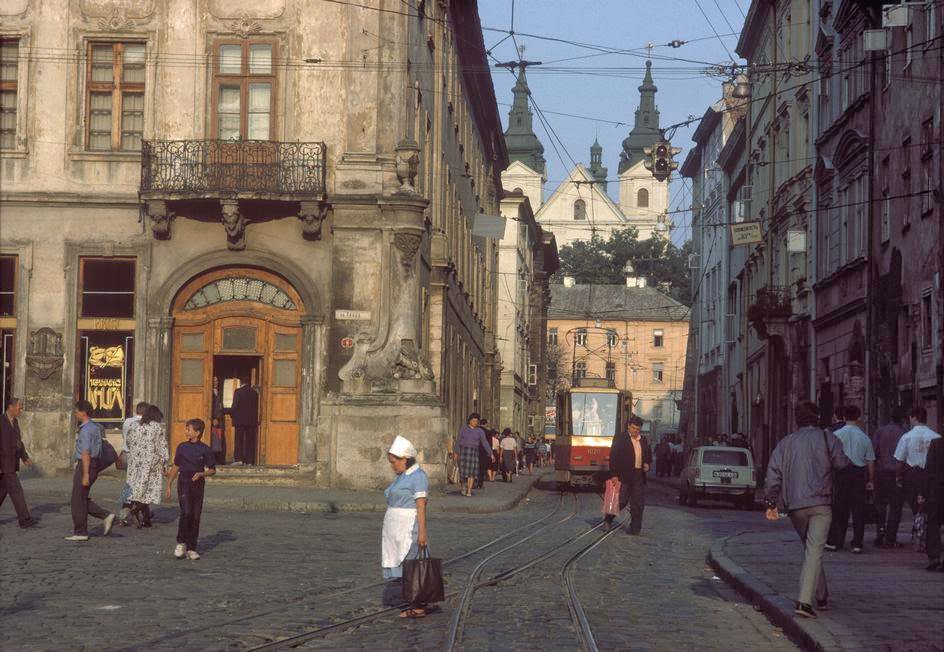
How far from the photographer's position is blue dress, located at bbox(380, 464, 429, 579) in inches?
495

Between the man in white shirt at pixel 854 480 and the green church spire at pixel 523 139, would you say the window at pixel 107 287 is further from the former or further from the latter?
the green church spire at pixel 523 139

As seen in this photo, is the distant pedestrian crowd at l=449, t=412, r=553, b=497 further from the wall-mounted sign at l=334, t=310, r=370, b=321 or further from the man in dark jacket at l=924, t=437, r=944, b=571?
the man in dark jacket at l=924, t=437, r=944, b=571

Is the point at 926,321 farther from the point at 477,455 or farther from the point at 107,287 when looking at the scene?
the point at 107,287

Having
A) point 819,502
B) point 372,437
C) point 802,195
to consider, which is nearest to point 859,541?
point 819,502

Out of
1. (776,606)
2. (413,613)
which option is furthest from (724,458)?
(413,613)

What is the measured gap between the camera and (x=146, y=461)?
20.4 meters

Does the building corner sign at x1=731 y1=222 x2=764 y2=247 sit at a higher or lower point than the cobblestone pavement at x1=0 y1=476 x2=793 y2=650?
higher

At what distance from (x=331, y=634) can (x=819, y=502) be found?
13.2 feet

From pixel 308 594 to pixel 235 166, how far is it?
18.0 m

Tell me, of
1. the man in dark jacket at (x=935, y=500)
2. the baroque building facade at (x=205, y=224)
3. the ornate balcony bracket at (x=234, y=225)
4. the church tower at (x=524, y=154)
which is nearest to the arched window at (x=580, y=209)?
the church tower at (x=524, y=154)

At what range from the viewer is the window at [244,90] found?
3138 cm

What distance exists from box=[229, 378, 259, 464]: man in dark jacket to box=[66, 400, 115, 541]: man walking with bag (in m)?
11.0

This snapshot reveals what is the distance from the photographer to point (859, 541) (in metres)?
19.4

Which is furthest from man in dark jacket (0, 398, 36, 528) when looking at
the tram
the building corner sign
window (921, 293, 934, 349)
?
the building corner sign
